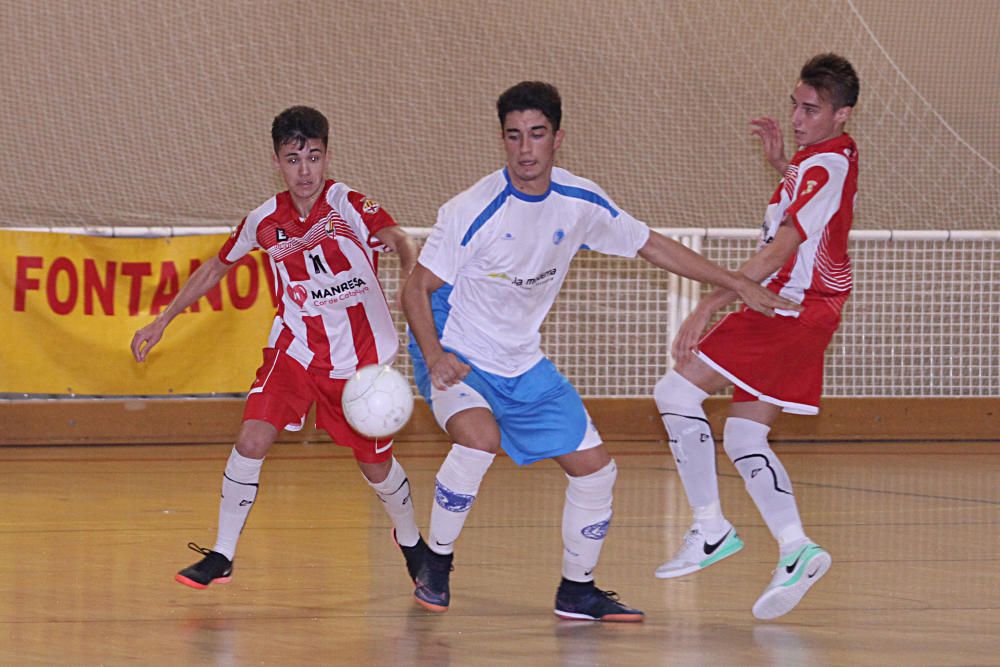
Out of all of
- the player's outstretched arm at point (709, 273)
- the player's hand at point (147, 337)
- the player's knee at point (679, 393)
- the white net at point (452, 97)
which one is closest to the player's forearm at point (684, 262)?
the player's outstretched arm at point (709, 273)

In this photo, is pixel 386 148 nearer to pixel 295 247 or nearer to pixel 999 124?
pixel 999 124

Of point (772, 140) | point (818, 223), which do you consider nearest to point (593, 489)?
point (818, 223)

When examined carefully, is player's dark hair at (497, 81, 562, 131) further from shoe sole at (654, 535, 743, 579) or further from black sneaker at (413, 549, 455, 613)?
shoe sole at (654, 535, 743, 579)

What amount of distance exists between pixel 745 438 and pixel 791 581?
0.46 m

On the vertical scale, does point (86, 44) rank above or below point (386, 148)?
above

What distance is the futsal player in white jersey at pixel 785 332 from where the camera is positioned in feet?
13.2

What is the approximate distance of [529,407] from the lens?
156 inches

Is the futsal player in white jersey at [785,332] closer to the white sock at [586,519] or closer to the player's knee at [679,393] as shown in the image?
the player's knee at [679,393]

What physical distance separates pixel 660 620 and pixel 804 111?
1.55 meters

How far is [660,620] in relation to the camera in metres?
4.00

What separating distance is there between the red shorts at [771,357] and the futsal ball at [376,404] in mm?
915

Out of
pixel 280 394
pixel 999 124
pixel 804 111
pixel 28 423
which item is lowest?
pixel 28 423

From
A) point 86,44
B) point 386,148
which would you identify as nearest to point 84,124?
point 86,44

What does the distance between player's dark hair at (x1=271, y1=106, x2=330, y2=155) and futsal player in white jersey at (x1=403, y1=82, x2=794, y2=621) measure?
66 cm
